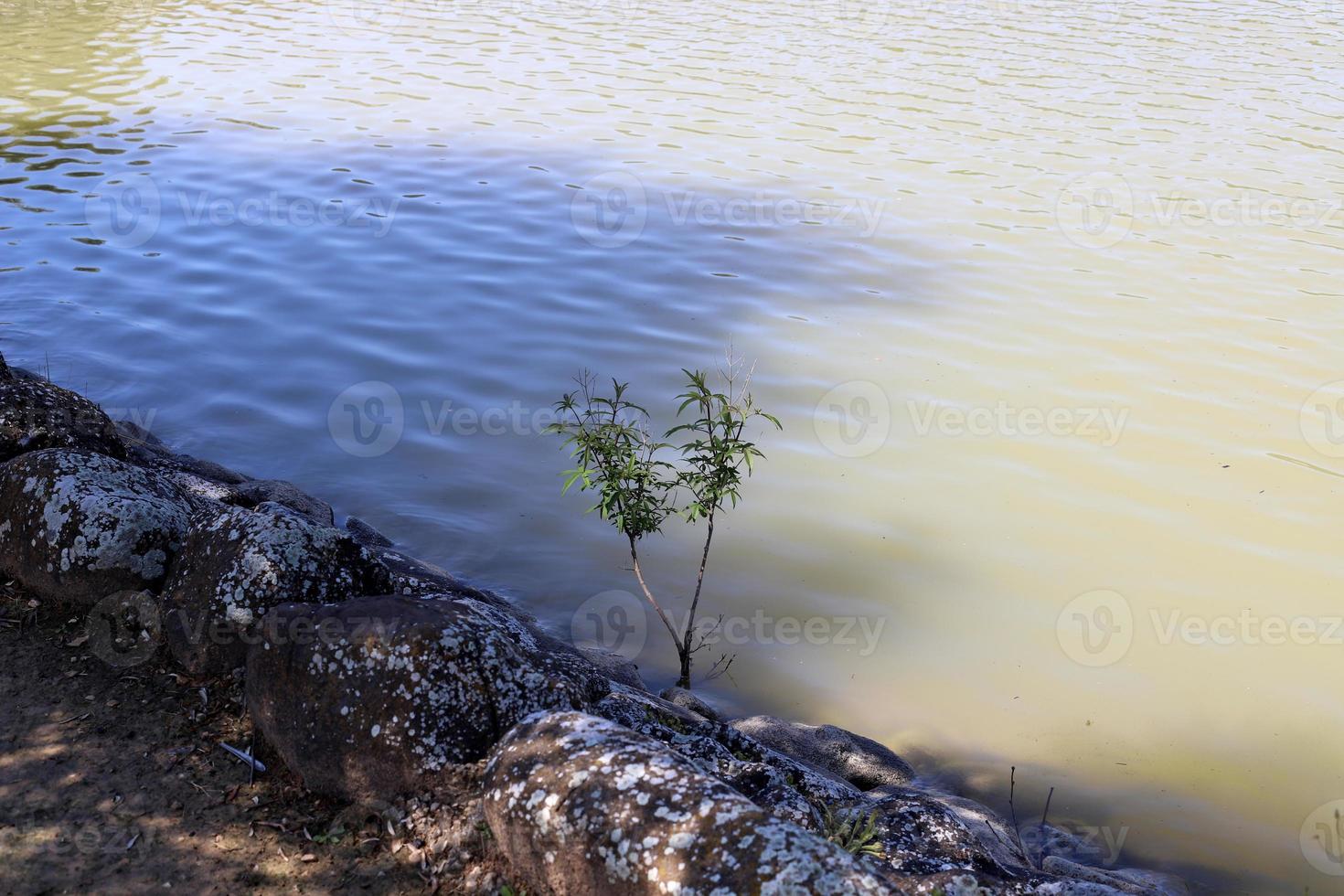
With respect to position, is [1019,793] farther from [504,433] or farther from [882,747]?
[504,433]

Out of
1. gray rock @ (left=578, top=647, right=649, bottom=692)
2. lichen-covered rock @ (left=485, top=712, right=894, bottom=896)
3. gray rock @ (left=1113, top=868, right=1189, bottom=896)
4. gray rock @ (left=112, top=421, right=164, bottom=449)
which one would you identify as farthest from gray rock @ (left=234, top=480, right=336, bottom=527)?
gray rock @ (left=1113, top=868, right=1189, bottom=896)

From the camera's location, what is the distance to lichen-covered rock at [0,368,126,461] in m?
5.39

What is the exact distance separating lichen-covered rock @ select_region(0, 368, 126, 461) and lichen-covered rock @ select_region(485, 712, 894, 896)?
3238mm

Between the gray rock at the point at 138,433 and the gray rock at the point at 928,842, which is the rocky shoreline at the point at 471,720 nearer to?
the gray rock at the point at 928,842

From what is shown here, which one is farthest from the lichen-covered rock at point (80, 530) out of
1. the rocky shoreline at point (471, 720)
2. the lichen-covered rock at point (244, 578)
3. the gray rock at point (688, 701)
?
the gray rock at point (688, 701)

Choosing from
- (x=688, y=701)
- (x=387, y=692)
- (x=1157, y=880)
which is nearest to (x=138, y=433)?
(x=688, y=701)

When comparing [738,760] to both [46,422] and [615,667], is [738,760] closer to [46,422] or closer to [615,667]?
[615,667]

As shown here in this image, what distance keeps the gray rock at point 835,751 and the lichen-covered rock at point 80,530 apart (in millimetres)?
2813

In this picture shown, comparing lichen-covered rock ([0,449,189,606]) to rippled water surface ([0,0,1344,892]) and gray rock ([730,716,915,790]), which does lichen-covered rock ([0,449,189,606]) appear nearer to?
rippled water surface ([0,0,1344,892])

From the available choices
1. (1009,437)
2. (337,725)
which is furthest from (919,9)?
(337,725)

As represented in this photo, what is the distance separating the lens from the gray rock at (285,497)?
22.3 feet

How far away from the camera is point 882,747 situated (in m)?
5.55

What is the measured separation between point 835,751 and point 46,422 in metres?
4.24

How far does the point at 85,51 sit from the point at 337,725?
74.3 ft
